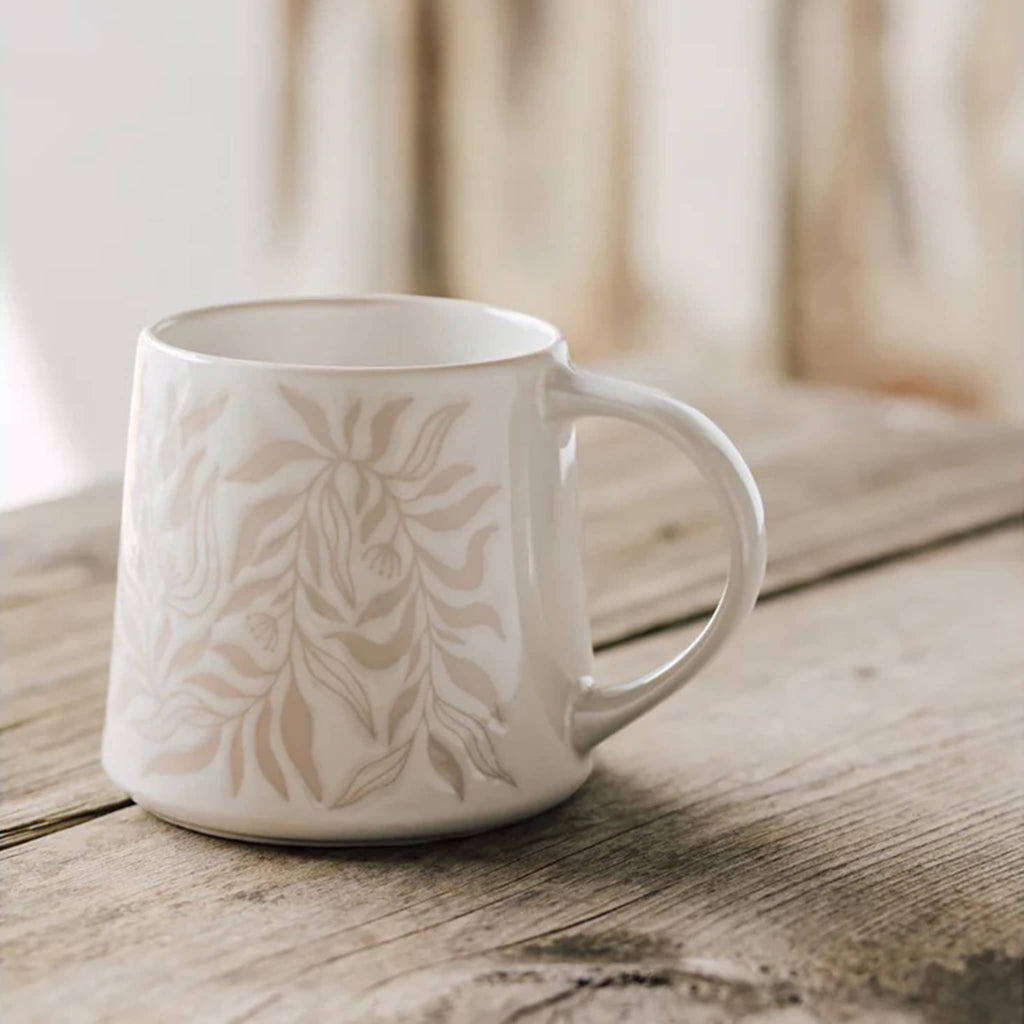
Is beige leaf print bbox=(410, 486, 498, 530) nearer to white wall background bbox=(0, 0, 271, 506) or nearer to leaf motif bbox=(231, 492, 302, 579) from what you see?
leaf motif bbox=(231, 492, 302, 579)

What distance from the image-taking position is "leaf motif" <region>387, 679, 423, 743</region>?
51 cm

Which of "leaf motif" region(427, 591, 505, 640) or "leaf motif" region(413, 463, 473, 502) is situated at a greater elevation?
"leaf motif" region(413, 463, 473, 502)

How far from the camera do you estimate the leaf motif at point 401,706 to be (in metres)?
0.51

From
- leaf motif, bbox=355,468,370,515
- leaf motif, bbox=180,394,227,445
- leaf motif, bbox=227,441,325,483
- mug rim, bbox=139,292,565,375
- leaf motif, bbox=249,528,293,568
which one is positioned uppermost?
mug rim, bbox=139,292,565,375

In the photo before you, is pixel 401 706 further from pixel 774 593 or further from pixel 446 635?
pixel 774 593

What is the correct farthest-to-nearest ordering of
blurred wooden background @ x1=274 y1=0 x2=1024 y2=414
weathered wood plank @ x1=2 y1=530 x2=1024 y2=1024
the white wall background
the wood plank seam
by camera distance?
1. the white wall background
2. blurred wooden background @ x1=274 y1=0 x2=1024 y2=414
3. the wood plank seam
4. weathered wood plank @ x1=2 y1=530 x2=1024 y2=1024

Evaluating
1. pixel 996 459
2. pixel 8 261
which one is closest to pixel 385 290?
pixel 8 261

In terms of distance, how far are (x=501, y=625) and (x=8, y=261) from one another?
1.68 m

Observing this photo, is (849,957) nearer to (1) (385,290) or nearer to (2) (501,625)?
(2) (501,625)

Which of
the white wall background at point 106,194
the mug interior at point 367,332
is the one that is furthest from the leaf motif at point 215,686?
the white wall background at point 106,194

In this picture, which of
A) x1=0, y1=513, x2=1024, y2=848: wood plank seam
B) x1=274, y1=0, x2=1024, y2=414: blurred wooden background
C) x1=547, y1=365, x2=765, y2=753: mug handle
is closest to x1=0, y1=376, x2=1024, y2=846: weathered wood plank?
x1=0, y1=513, x2=1024, y2=848: wood plank seam

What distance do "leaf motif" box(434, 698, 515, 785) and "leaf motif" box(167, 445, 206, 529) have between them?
100 millimetres

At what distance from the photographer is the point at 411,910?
49 centimetres

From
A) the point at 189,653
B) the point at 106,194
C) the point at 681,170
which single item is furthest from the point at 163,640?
the point at 681,170
